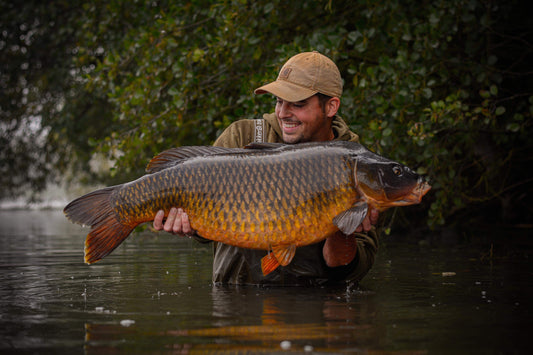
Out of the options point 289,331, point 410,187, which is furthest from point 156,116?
point 289,331

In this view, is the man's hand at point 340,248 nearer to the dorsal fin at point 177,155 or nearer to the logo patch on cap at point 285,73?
the dorsal fin at point 177,155

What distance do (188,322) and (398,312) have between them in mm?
987

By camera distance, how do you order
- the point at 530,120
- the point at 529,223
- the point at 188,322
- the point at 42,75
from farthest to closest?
the point at 42,75 < the point at 529,223 < the point at 530,120 < the point at 188,322

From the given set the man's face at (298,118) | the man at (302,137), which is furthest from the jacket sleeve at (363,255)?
the man's face at (298,118)

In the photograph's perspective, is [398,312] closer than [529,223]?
Yes

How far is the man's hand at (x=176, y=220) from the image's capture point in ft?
12.0

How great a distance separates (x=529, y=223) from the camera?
35.7 feet

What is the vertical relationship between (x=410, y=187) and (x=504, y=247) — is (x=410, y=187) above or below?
above

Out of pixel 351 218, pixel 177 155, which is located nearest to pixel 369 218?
pixel 351 218

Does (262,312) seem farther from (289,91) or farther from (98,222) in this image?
(289,91)

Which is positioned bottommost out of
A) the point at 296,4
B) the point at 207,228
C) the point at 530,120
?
the point at 207,228

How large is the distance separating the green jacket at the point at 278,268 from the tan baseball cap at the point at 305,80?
29 centimetres

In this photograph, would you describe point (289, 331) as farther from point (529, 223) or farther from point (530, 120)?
point (529, 223)

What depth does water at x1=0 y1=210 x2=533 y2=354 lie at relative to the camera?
2.73 m
